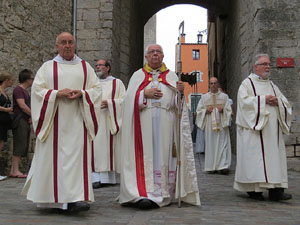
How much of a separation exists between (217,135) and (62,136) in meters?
4.86

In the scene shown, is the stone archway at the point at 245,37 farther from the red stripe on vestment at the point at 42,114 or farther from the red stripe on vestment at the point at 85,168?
the red stripe on vestment at the point at 42,114

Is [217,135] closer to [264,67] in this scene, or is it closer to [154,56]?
[264,67]

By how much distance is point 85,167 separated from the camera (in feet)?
13.0

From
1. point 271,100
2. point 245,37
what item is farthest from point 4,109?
point 245,37

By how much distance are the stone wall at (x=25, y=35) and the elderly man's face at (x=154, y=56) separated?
355 cm

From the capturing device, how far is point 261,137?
4.94 meters

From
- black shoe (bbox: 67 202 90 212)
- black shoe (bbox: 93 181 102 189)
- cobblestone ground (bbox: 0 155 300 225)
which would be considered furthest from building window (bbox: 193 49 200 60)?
black shoe (bbox: 67 202 90 212)

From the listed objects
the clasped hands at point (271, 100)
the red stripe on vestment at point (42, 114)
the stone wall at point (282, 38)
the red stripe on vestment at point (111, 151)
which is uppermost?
the stone wall at point (282, 38)

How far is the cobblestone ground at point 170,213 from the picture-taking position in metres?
3.59

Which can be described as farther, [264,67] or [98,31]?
[98,31]

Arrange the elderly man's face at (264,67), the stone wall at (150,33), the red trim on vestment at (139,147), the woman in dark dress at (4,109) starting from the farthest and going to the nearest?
the stone wall at (150,33)
the woman in dark dress at (4,109)
the elderly man's face at (264,67)
the red trim on vestment at (139,147)

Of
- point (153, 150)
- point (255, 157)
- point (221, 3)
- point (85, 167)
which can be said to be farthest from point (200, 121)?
point (221, 3)

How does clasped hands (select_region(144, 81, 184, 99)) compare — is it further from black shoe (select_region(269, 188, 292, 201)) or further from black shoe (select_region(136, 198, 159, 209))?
black shoe (select_region(269, 188, 292, 201))

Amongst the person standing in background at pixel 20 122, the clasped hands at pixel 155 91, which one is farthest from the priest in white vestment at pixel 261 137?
the person standing in background at pixel 20 122
